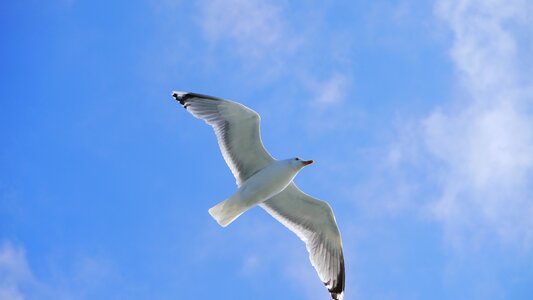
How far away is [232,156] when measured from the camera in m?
10.5

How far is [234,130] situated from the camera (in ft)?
33.8

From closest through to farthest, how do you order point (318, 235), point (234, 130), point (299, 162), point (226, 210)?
1. point (226, 210)
2. point (299, 162)
3. point (234, 130)
4. point (318, 235)

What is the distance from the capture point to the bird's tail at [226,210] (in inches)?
389

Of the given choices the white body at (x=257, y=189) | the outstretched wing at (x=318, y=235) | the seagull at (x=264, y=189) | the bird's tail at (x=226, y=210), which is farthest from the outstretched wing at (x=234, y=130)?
the outstretched wing at (x=318, y=235)

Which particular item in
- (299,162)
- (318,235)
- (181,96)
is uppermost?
(181,96)

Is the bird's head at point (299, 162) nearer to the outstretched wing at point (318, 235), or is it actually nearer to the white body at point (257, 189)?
the white body at point (257, 189)

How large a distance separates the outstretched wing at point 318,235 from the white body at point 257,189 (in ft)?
2.43

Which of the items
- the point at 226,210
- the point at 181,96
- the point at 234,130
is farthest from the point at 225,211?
the point at 181,96

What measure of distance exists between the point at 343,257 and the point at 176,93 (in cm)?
395

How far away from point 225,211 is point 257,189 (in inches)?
23.8

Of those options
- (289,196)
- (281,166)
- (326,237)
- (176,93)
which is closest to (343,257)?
(326,237)

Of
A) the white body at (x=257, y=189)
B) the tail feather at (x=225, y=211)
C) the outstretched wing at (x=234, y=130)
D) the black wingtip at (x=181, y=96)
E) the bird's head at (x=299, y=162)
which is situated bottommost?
the tail feather at (x=225, y=211)

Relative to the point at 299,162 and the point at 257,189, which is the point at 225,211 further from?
the point at 299,162

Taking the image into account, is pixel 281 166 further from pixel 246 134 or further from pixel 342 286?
pixel 342 286
